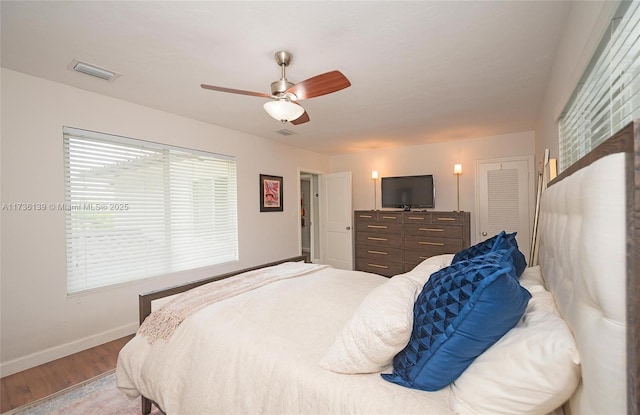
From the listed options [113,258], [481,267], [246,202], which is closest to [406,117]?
[246,202]

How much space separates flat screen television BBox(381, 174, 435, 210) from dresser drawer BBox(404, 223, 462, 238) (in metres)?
0.51

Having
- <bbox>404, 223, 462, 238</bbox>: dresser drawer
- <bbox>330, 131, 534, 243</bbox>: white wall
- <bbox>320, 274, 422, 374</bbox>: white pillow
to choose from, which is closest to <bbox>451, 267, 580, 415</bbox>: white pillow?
<bbox>320, 274, 422, 374</bbox>: white pillow

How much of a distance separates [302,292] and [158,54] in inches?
80.1

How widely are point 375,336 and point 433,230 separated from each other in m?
3.71

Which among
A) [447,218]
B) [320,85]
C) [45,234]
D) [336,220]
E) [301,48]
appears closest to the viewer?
[320,85]

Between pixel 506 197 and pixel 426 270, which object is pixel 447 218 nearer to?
pixel 506 197

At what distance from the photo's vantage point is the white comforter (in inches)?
38.7

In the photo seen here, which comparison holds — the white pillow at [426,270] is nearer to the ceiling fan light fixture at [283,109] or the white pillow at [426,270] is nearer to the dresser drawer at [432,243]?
the ceiling fan light fixture at [283,109]

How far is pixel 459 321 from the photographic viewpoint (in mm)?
855

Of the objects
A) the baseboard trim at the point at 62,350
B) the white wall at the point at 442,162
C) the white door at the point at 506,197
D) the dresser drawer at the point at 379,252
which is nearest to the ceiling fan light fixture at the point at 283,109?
the baseboard trim at the point at 62,350

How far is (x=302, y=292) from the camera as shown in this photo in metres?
1.97

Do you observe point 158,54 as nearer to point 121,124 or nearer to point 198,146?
point 121,124

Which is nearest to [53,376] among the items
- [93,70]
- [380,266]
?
[93,70]

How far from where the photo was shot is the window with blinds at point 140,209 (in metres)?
2.64
